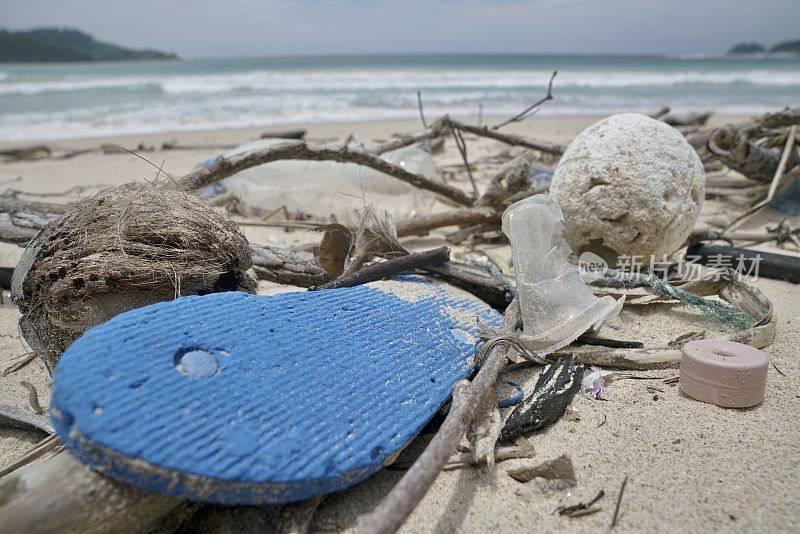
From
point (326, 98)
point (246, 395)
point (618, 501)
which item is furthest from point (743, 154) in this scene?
point (326, 98)

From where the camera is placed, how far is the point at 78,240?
1968 millimetres

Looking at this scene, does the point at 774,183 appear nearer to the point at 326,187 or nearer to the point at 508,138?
the point at 508,138

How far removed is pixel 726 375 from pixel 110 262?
2120 millimetres

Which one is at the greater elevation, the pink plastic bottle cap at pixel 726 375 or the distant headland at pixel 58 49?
the distant headland at pixel 58 49

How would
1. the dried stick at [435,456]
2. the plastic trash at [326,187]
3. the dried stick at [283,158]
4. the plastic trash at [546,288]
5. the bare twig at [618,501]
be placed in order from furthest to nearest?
the plastic trash at [326,187], the dried stick at [283,158], the plastic trash at [546,288], the bare twig at [618,501], the dried stick at [435,456]

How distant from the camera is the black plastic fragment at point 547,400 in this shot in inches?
72.1

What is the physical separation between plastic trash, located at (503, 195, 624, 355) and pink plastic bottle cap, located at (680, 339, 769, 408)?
0.43m

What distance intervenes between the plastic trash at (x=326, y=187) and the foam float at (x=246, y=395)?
2.95 meters

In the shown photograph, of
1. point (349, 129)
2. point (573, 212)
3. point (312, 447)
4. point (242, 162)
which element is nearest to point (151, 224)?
point (312, 447)

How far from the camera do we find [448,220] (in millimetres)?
3875

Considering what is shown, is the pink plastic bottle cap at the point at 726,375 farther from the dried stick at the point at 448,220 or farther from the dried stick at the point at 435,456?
the dried stick at the point at 448,220

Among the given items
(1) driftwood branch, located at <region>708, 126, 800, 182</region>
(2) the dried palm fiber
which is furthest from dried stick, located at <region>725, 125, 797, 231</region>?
(2) the dried palm fiber

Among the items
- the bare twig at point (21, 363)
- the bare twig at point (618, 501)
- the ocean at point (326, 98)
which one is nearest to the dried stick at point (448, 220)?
the bare twig at point (21, 363)

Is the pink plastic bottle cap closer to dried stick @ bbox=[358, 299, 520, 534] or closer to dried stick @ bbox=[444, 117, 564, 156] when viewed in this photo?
dried stick @ bbox=[358, 299, 520, 534]
